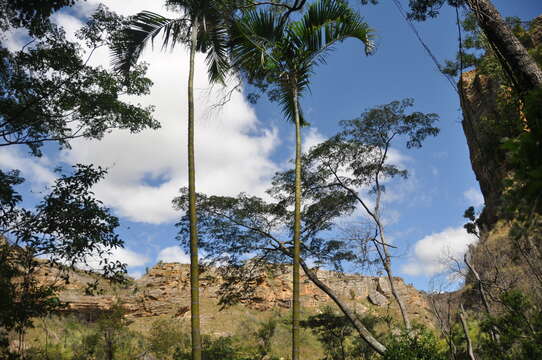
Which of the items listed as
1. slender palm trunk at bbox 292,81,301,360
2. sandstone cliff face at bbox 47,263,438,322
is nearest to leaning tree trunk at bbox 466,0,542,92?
slender palm trunk at bbox 292,81,301,360

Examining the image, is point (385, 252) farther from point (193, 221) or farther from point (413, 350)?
point (193, 221)

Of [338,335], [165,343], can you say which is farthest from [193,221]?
[338,335]

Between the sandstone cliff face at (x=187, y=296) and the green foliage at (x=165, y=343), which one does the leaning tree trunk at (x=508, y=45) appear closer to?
the green foliage at (x=165, y=343)

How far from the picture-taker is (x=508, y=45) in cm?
266

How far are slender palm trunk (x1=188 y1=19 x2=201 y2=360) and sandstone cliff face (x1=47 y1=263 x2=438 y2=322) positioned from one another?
933 inches

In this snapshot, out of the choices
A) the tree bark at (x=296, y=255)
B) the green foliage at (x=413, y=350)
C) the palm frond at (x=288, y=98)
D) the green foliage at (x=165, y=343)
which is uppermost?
the palm frond at (x=288, y=98)

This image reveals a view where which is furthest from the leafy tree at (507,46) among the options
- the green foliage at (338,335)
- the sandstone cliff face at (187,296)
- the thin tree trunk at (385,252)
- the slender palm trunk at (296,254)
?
the sandstone cliff face at (187,296)

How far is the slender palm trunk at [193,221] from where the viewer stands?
489cm

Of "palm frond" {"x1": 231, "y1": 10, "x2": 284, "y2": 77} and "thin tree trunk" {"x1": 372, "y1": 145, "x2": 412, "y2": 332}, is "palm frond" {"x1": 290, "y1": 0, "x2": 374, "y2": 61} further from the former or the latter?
"thin tree trunk" {"x1": 372, "y1": 145, "x2": 412, "y2": 332}

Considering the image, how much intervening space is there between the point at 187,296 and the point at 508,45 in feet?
125

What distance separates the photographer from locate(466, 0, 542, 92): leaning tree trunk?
2.47 meters

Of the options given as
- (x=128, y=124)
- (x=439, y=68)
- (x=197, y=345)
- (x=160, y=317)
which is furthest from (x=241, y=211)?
(x=160, y=317)

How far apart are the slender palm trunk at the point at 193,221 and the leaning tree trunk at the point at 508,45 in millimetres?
4585

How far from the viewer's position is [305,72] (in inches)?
304
